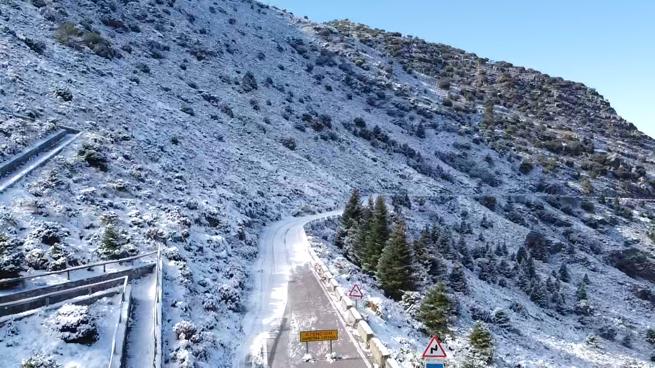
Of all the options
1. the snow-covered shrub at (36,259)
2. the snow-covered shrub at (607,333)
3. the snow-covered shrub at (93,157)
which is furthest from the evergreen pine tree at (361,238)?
the snow-covered shrub at (607,333)

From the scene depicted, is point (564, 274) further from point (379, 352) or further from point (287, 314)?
point (379, 352)

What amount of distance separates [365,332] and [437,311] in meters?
4.17

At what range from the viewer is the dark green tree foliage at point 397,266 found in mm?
24734

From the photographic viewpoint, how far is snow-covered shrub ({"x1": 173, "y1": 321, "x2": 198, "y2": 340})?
16406mm

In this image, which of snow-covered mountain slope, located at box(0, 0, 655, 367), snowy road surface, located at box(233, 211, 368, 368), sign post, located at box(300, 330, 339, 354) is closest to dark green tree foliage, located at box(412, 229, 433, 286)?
snow-covered mountain slope, located at box(0, 0, 655, 367)

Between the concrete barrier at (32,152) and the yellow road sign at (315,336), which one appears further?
the concrete barrier at (32,152)

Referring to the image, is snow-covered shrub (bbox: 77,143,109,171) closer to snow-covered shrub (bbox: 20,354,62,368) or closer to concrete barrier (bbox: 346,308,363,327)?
snow-covered shrub (bbox: 20,354,62,368)

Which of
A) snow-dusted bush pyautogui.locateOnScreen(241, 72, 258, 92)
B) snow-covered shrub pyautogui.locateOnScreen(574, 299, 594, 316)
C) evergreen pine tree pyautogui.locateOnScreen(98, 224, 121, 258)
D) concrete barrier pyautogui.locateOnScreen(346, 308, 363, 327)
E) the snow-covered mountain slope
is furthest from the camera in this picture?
snow-dusted bush pyautogui.locateOnScreen(241, 72, 258, 92)

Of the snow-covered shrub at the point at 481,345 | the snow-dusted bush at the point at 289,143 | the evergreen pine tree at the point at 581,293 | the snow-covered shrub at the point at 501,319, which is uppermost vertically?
the snow-dusted bush at the point at 289,143

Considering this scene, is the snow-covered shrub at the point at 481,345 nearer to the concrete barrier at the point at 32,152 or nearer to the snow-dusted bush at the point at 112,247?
the snow-dusted bush at the point at 112,247

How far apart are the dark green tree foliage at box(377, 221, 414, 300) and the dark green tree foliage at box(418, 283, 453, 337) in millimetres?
4056

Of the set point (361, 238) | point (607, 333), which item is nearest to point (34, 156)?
point (361, 238)

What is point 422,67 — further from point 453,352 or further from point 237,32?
point 453,352

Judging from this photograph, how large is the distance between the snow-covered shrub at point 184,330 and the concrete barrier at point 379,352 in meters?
6.18
